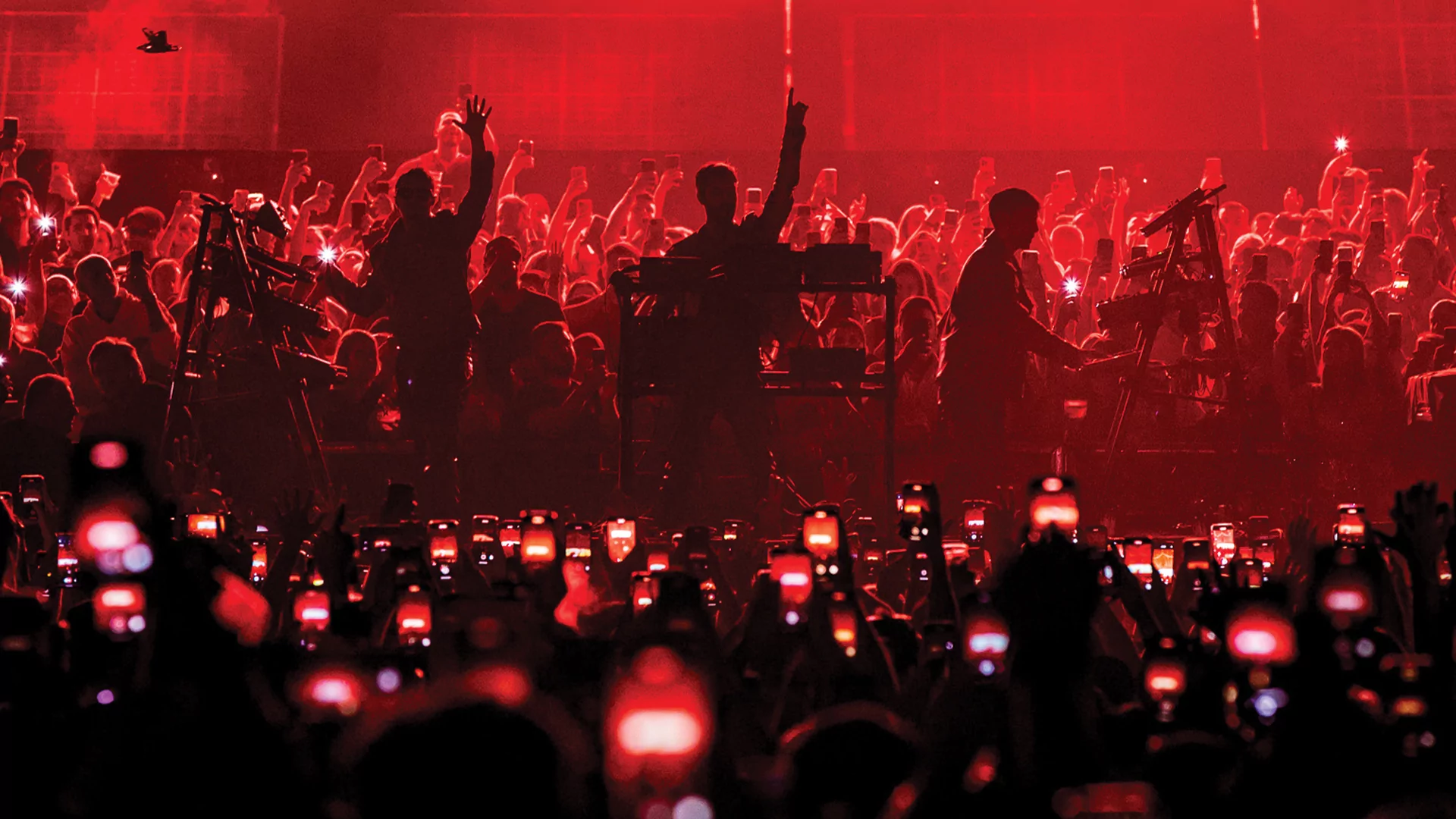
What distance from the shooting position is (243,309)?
7.68 m

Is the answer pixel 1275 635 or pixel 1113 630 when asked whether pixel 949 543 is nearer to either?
pixel 1113 630

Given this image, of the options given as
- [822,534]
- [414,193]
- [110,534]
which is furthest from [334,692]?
[414,193]

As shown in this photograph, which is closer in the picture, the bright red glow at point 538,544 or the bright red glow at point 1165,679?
the bright red glow at point 1165,679

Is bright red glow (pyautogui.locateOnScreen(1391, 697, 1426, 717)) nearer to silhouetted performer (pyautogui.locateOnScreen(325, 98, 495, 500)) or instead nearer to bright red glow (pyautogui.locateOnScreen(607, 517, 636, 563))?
bright red glow (pyautogui.locateOnScreen(607, 517, 636, 563))

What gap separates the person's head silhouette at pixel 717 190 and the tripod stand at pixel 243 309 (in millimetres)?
2376

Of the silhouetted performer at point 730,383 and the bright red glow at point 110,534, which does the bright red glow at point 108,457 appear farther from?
the silhouetted performer at point 730,383

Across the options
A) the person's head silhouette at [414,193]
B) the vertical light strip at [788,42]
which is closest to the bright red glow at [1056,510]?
the person's head silhouette at [414,193]

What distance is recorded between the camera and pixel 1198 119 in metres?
15.4

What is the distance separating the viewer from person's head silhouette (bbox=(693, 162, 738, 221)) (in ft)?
23.6

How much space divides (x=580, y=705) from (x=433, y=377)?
4.67 meters

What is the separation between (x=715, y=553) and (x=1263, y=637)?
1.94 meters

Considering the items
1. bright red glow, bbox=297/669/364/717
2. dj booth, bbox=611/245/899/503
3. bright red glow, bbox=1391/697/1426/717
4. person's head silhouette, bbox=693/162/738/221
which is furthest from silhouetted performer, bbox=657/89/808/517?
bright red glow, bbox=1391/697/1426/717

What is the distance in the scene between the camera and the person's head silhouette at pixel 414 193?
7445mm

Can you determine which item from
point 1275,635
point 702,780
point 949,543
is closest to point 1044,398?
point 949,543
